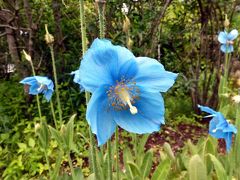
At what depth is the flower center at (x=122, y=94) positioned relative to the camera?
1021mm

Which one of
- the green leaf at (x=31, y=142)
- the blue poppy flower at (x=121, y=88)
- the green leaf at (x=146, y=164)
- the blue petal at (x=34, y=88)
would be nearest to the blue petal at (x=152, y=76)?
the blue poppy flower at (x=121, y=88)

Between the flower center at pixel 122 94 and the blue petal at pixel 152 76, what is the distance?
2 cm

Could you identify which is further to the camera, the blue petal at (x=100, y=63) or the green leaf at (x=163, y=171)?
the green leaf at (x=163, y=171)

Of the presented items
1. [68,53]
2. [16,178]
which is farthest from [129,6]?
[16,178]

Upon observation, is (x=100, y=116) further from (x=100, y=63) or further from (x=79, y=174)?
(x=79, y=174)

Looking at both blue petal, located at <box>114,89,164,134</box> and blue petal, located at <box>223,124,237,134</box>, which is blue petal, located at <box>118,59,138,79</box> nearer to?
blue petal, located at <box>114,89,164,134</box>

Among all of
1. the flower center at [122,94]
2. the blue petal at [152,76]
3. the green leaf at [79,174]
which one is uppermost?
the blue petal at [152,76]

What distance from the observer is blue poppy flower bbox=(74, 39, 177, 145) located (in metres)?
0.95

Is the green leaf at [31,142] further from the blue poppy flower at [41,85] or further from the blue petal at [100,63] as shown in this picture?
the blue petal at [100,63]

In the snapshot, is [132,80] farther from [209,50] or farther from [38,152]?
[209,50]

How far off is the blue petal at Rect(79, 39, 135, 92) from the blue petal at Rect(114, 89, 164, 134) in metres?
0.11

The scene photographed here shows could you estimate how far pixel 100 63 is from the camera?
0.96 m

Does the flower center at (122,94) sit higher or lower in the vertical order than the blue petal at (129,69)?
lower

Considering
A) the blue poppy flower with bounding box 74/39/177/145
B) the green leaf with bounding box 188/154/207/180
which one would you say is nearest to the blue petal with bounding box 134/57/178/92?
the blue poppy flower with bounding box 74/39/177/145
